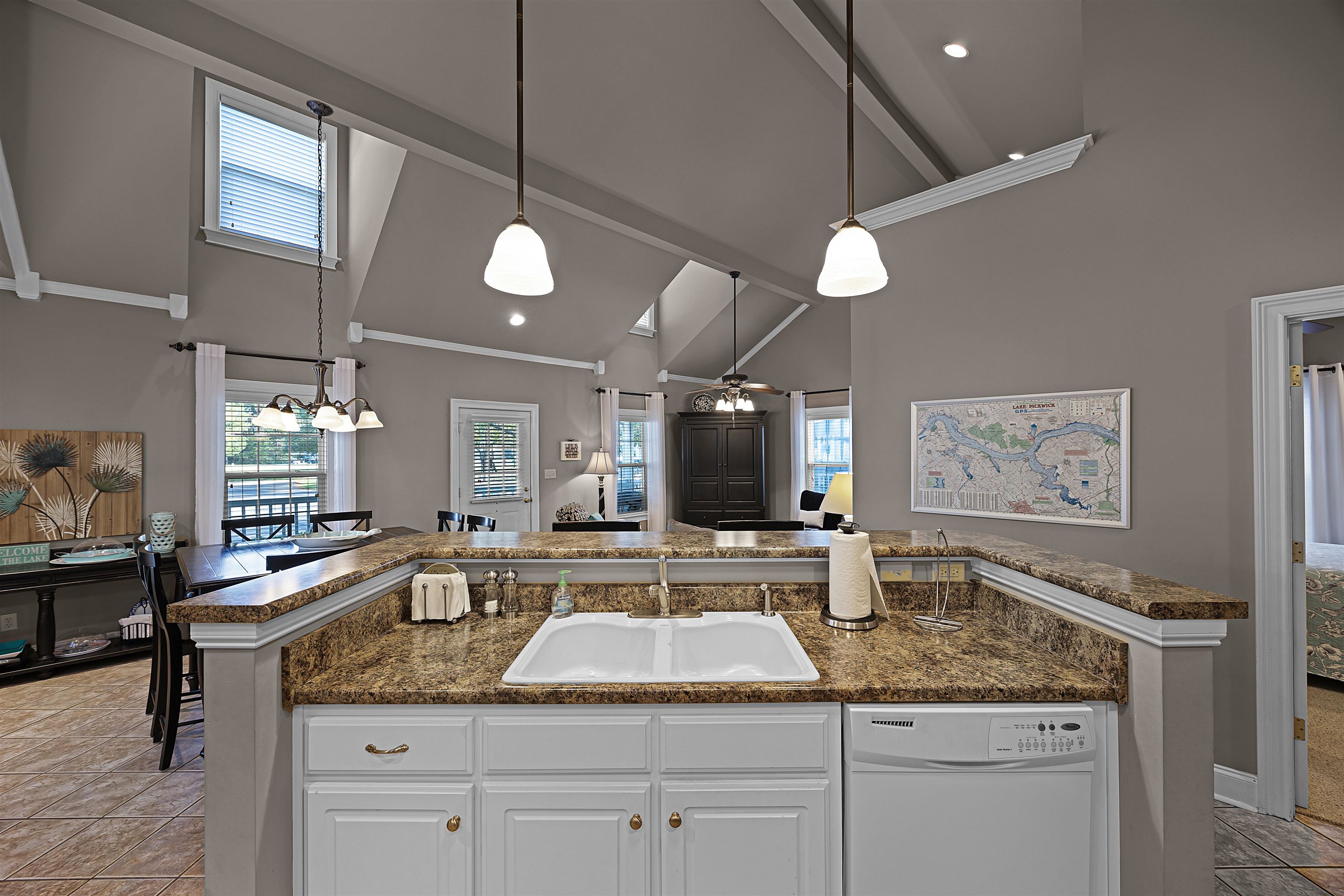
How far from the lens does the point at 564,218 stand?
491cm

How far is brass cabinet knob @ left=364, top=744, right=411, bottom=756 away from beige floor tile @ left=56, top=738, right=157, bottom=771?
2.16 meters

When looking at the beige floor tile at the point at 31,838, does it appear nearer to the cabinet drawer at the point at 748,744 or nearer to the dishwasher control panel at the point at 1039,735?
the cabinet drawer at the point at 748,744

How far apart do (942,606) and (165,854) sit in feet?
9.44

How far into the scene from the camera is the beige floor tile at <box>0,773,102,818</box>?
216 cm

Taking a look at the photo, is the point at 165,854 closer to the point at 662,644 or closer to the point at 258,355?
the point at 662,644

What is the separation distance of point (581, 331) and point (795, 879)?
5.90 metres

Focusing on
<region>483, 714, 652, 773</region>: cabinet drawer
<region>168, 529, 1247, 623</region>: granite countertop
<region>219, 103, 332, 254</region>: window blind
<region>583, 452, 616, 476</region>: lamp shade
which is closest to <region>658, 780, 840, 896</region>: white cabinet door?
<region>483, 714, 652, 773</region>: cabinet drawer

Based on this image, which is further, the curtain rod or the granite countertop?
the curtain rod

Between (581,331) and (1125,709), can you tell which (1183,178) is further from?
(581,331)

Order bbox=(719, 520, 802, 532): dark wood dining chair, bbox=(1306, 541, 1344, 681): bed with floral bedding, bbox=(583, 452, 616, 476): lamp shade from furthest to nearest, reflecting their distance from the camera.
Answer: bbox=(583, 452, 616, 476): lamp shade → bbox=(719, 520, 802, 532): dark wood dining chair → bbox=(1306, 541, 1344, 681): bed with floral bedding

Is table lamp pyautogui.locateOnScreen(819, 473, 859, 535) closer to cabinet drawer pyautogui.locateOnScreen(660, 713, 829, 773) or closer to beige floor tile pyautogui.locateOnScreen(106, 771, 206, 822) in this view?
cabinet drawer pyautogui.locateOnScreen(660, 713, 829, 773)

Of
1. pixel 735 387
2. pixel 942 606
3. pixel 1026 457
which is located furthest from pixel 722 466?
pixel 942 606

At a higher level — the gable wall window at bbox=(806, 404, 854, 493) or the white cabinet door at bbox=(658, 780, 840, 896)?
the gable wall window at bbox=(806, 404, 854, 493)

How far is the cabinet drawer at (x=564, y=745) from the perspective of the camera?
4.09ft
